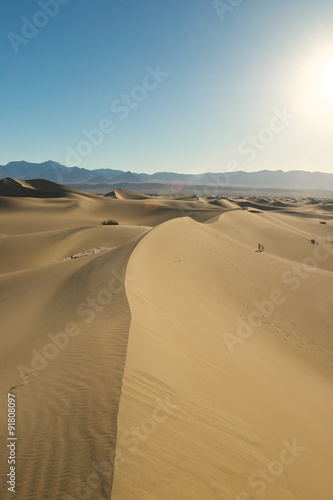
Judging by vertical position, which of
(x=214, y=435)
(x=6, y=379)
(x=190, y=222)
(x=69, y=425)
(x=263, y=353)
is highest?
(x=190, y=222)

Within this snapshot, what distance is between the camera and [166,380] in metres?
3.35

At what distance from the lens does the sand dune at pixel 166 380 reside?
7.25 feet

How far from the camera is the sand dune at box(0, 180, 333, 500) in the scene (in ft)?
7.25

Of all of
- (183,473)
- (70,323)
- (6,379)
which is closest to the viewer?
(183,473)

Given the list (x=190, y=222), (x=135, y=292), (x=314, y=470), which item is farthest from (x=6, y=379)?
(x=190, y=222)

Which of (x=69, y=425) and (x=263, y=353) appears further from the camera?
(x=263, y=353)

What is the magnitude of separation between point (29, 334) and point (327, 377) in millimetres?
6559

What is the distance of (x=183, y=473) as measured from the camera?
2.21m

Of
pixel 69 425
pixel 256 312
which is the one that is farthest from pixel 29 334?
pixel 256 312

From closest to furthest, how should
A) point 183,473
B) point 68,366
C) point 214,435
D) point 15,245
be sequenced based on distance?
1. point 183,473
2. point 214,435
3. point 68,366
4. point 15,245

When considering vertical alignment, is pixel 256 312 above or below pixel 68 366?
below

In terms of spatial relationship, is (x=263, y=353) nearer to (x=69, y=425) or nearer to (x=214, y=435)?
(x=214, y=435)

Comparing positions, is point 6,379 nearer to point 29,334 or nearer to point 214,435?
point 29,334

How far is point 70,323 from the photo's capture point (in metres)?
5.31
